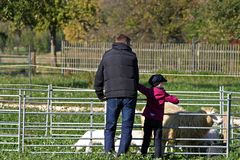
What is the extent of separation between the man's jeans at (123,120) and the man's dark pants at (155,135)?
0.66m

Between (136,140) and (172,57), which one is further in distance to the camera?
(172,57)

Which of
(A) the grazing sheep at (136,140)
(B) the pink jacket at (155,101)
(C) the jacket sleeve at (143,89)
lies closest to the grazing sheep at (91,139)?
(A) the grazing sheep at (136,140)

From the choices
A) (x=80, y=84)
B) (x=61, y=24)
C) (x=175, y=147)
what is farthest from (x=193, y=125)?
(x=61, y=24)

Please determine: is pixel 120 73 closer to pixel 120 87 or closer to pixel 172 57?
pixel 120 87

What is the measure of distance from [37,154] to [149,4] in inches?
1798

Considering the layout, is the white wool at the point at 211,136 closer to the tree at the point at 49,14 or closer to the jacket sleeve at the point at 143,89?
the jacket sleeve at the point at 143,89

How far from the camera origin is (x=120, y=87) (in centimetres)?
1241

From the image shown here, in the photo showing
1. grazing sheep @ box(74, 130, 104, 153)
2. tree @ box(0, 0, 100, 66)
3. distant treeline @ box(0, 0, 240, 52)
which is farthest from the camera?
distant treeline @ box(0, 0, 240, 52)

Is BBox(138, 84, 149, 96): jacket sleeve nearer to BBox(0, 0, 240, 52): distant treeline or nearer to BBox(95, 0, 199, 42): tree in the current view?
BBox(0, 0, 240, 52): distant treeline

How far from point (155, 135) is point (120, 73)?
1457 mm

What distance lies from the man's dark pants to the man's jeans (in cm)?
66

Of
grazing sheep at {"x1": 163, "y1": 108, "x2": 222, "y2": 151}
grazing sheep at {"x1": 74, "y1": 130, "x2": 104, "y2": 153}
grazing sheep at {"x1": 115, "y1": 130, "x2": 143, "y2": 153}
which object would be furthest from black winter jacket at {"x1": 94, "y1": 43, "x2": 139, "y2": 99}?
grazing sheep at {"x1": 163, "y1": 108, "x2": 222, "y2": 151}

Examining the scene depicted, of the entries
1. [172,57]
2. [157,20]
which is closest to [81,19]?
[157,20]

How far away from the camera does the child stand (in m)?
13.0
